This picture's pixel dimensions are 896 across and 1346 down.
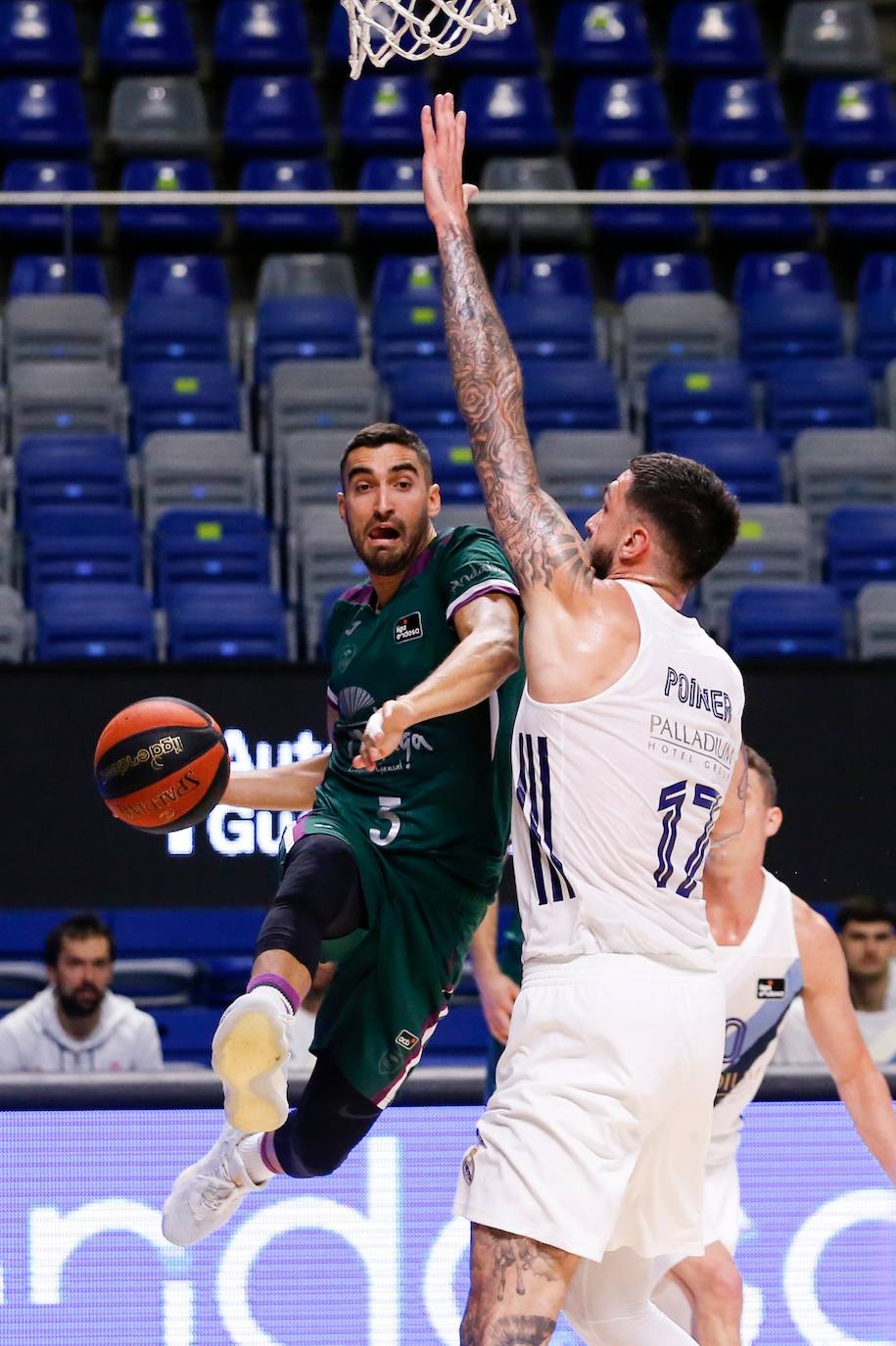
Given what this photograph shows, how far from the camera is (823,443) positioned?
1202 cm

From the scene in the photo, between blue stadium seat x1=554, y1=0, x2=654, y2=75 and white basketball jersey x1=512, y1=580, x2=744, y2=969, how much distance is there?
11739 mm

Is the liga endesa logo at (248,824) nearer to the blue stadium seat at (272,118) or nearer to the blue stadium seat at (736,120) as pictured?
the blue stadium seat at (272,118)

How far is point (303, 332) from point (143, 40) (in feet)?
11.0

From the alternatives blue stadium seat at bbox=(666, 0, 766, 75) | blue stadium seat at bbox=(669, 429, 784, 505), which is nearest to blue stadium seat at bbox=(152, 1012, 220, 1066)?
blue stadium seat at bbox=(669, 429, 784, 505)

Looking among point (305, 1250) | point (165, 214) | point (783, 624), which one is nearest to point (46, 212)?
point (165, 214)

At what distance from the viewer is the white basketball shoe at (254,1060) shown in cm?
422

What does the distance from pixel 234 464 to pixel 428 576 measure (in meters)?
6.73

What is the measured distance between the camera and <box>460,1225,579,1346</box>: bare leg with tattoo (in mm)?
4027

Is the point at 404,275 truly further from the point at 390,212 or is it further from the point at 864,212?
the point at 864,212

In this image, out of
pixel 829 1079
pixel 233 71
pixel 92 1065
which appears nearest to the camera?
pixel 829 1079

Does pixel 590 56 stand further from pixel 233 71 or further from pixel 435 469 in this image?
pixel 435 469

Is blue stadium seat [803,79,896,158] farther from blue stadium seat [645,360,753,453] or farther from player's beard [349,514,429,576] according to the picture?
player's beard [349,514,429,576]

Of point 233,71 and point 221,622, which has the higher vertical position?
point 233,71

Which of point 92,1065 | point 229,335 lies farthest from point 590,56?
point 92,1065
